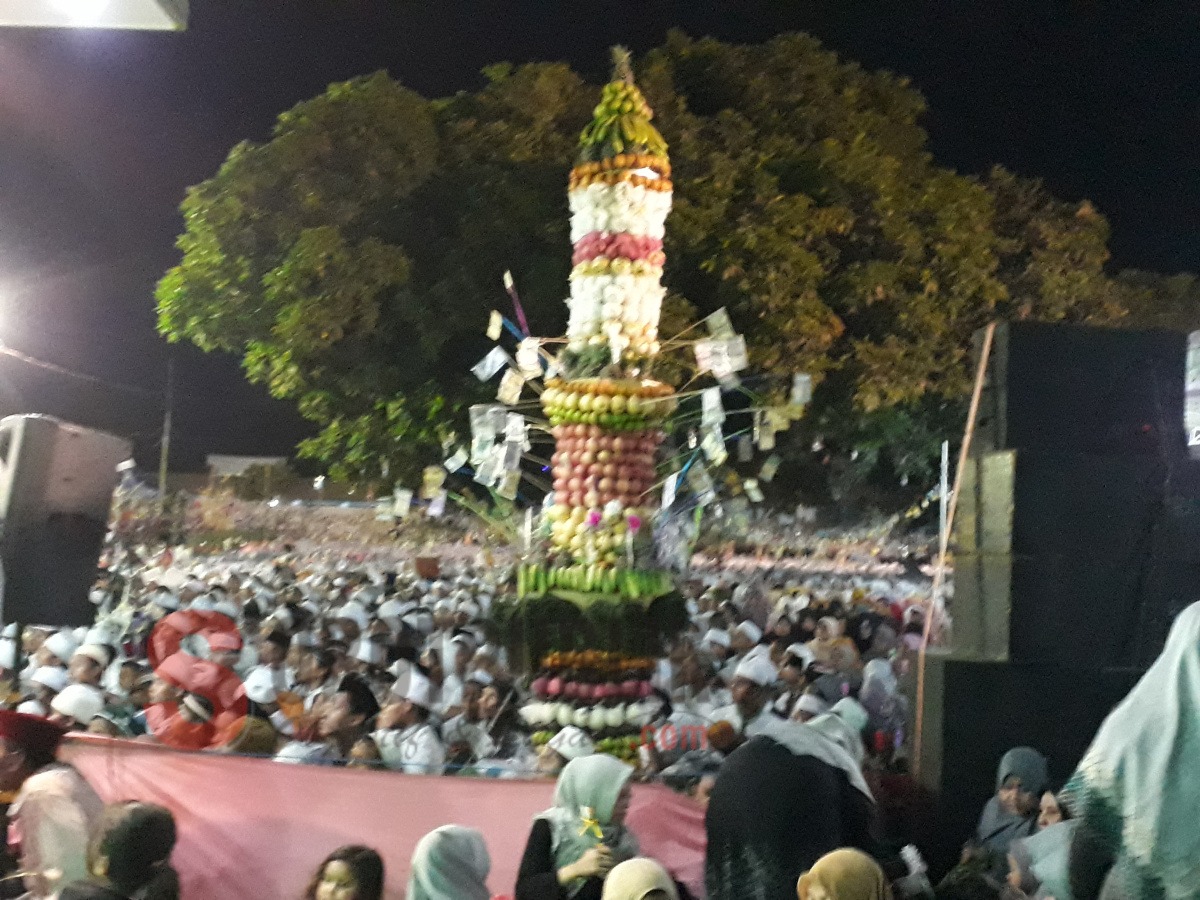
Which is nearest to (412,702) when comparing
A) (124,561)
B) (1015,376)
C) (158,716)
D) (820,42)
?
(158,716)

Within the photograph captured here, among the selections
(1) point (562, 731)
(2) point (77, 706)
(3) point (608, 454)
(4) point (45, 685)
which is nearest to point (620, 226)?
(3) point (608, 454)

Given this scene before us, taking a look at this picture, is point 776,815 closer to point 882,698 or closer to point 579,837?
point 579,837

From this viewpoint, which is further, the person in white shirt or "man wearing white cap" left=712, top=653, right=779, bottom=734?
the person in white shirt

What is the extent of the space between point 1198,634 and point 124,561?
418cm

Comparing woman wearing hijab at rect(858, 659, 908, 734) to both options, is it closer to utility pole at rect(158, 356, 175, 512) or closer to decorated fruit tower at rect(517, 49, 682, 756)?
decorated fruit tower at rect(517, 49, 682, 756)

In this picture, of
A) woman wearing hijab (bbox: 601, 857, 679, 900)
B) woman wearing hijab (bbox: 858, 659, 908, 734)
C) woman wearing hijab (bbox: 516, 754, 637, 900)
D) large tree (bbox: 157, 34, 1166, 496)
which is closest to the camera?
woman wearing hijab (bbox: 601, 857, 679, 900)

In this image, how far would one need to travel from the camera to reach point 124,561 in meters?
4.65

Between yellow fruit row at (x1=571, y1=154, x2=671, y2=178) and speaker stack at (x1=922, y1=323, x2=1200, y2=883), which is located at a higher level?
yellow fruit row at (x1=571, y1=154, x2=671, y2=178)

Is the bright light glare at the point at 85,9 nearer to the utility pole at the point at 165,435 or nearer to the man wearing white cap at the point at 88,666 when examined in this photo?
the utility pole at the point at 165,435

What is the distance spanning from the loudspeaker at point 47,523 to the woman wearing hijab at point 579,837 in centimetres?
185

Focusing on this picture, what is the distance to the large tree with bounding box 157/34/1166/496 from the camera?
437cm

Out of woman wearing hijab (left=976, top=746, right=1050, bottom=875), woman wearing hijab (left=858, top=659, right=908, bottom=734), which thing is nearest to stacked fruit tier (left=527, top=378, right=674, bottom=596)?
woman wearing hijab (left=858, top=659, right=908, bottom=734)

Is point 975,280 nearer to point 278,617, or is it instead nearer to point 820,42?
point 820,42

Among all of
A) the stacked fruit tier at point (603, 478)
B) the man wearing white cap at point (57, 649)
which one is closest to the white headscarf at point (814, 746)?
the stacked fruit tier at point (603, 478)
